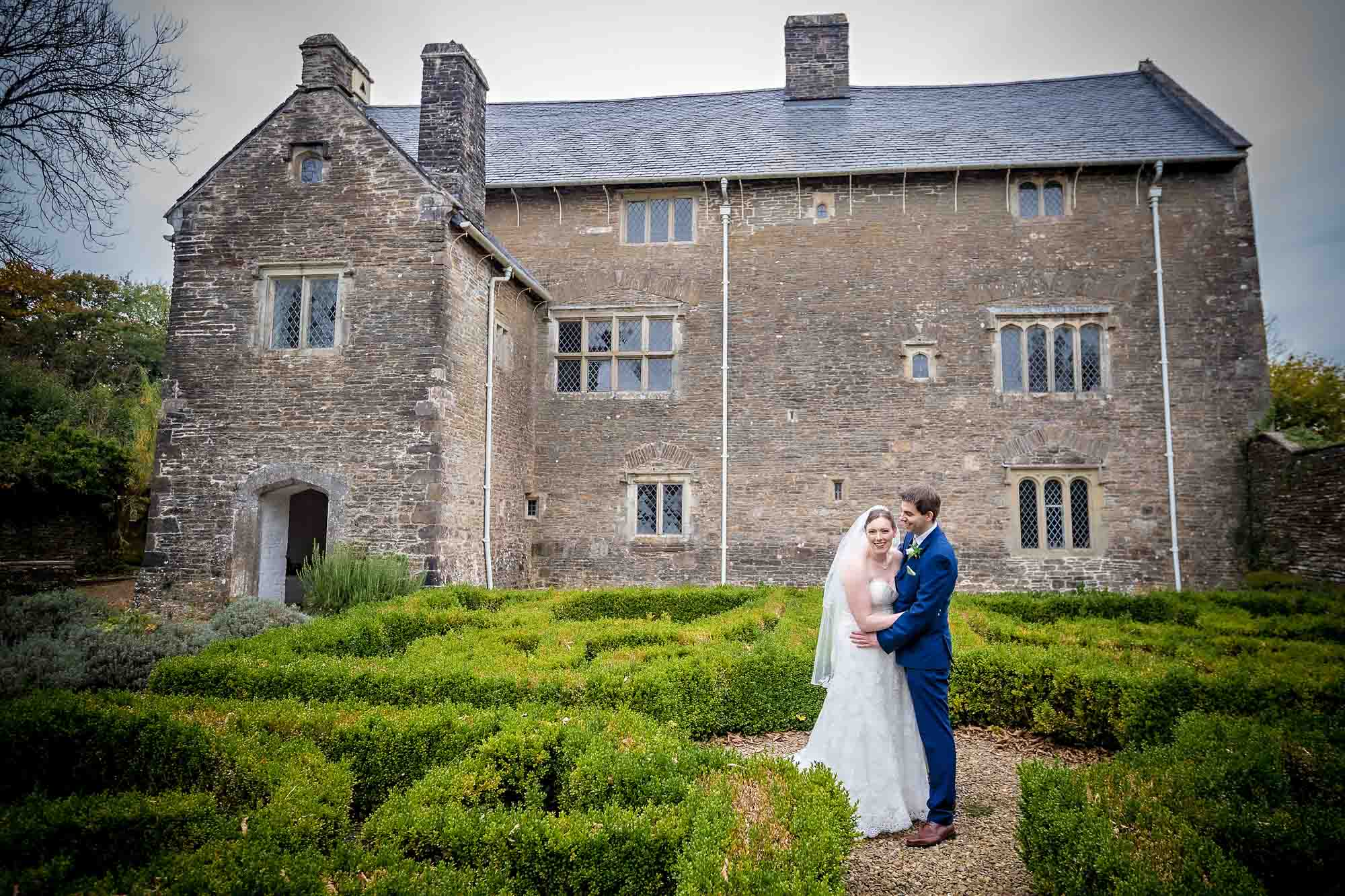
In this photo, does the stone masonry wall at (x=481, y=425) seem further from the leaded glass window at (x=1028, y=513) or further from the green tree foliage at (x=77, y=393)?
the leaded glass window at (x=1028, y=513)

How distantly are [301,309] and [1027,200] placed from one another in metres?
14.8

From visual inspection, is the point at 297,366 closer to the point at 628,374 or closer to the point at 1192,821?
the point at 628,374

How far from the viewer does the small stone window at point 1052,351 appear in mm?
14977

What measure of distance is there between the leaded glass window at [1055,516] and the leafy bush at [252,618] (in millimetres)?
13678

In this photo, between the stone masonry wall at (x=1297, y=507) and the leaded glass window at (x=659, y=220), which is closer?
the stone masonry wall at (x=1297, y=507)

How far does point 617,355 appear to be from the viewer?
15953 millimetres

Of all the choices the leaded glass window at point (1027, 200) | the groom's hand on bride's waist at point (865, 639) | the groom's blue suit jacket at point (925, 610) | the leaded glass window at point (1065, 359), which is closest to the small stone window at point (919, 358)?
the leaded glass window at point (1065, 359)

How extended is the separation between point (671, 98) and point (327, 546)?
15.1 m

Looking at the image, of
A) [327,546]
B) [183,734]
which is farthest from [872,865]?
[327,546]

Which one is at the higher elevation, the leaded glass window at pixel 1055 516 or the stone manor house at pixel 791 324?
the stone manor house at pixel 791 324

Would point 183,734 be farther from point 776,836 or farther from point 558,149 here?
point 558,149

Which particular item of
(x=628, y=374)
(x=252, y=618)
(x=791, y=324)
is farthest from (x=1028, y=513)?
(x=252, y=618)

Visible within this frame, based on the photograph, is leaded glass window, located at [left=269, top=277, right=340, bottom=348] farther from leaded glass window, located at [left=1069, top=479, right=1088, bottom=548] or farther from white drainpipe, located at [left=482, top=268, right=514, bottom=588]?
leaded glass window, located at [left=1069, top=479, right=1088, bottom=548]

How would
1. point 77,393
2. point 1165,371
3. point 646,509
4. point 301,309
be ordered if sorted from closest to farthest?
point 301,309
point 1165,371
point 646,509
point 77,393
